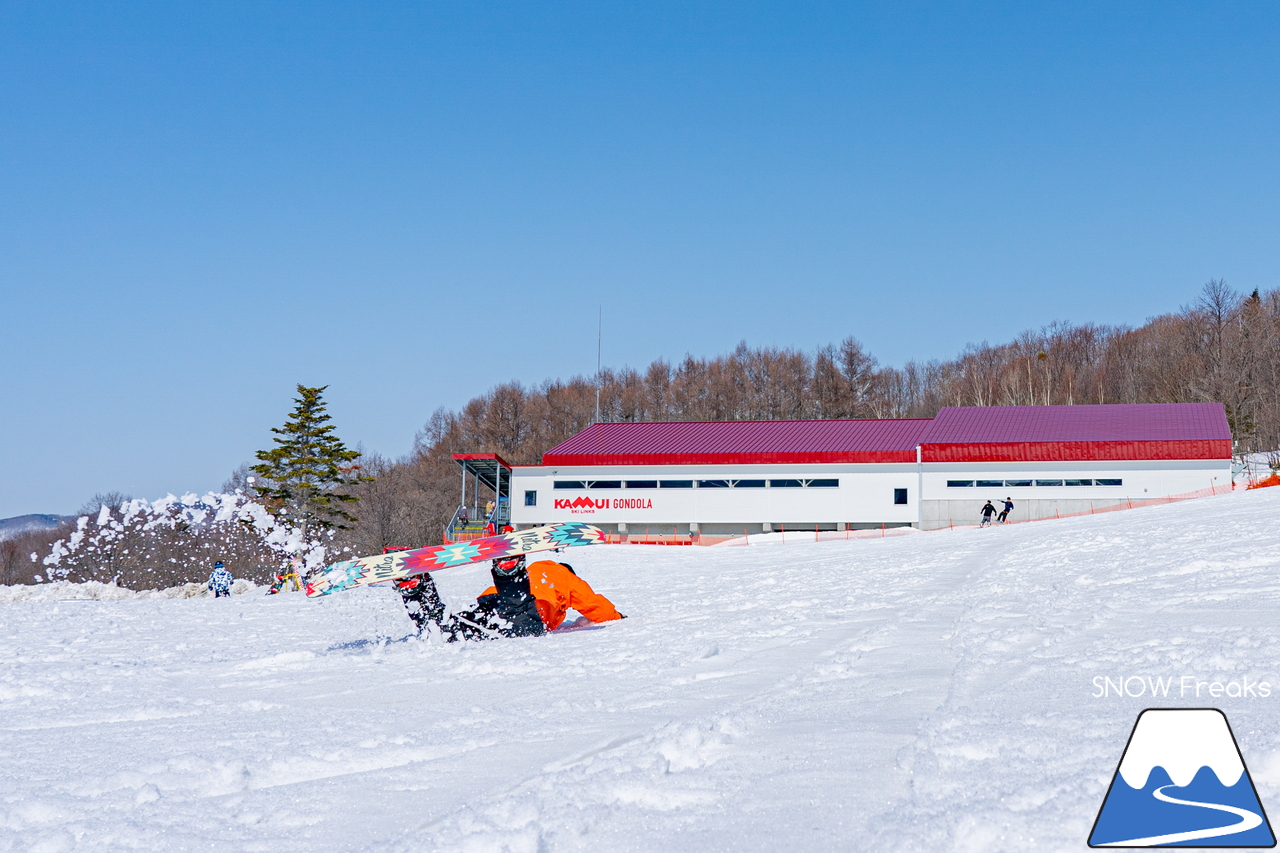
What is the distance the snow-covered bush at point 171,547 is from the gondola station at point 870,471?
10.1 m

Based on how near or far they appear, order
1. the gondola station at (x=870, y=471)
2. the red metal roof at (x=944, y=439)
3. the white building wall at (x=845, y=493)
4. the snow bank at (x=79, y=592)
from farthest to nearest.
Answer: the red metal roof at (x=944, y=439) → the gondola station at (x=870, y=471) → the white building wall at (x=845, y=493) → the snow bank at (x=79, y=592)

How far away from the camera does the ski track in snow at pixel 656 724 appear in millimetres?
4184

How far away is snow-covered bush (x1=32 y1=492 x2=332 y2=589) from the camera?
40031mm

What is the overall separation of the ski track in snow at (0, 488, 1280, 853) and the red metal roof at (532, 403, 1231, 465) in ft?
84.7

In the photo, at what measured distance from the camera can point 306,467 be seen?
54.4 metres

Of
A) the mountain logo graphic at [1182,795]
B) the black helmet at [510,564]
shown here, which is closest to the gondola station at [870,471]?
the black helmet at [510,564]

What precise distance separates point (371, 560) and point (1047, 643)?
7322 mm

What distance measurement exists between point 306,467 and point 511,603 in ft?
152

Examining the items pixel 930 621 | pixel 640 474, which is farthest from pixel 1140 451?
pixel 930 621

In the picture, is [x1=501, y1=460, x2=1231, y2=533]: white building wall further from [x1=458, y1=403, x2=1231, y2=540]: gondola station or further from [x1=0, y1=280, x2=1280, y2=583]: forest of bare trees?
[x1=0, y1=280, x2=1280, y2=583]: forest of bare trees

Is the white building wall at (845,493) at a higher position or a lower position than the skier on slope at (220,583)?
higher

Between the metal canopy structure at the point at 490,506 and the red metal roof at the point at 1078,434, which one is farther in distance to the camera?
the metal canopy structure at the point at 490,506

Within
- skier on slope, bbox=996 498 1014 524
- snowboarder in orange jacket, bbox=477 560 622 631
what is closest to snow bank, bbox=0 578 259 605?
snowboarder in orange jacket, bbox=477 560 622 631

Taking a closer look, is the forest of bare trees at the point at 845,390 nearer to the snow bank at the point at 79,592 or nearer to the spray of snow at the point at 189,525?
the spray of snow at the point at 189,525
